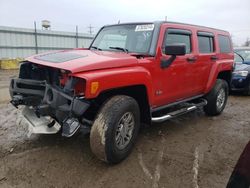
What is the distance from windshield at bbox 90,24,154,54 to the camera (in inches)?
163

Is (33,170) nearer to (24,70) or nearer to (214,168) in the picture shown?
(24,70)

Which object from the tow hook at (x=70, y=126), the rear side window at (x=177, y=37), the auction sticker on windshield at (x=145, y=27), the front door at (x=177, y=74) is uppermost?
the auction sticker on windshield at (x=145, y=27)

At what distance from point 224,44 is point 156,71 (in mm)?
3071

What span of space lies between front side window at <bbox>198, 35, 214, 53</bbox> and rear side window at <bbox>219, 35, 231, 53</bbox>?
472 mm

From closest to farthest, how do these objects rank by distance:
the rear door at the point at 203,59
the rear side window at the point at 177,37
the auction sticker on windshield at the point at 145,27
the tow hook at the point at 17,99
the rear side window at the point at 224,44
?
the tow hook at the point at 17,99, the auction sticker on windshield at the point at 145,27, the rear side window at the point at 177,37, the rear door at the point at 203,59, the rear side window at the point at 224,44

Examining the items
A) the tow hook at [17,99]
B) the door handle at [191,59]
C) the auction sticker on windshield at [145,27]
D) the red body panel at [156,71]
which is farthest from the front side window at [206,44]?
the tow hook at [17,99]

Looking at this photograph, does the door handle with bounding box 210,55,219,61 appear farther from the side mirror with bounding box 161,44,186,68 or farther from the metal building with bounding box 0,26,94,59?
the metal building with bounding box 0,26,94,59

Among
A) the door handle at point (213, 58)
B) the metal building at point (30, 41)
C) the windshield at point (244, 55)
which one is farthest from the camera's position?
the metal building at point (30, 41)

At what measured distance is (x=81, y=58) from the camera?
3.48 metres

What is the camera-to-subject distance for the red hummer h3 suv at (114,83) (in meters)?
3.15

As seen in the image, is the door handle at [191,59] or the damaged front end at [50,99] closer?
the damaged front end at [50,99]

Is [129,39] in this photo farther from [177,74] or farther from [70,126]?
[70,126]

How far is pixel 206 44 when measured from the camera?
5.48 metres

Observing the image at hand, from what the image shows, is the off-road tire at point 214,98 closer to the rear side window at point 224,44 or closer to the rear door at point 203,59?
the rear door at point 203,59
